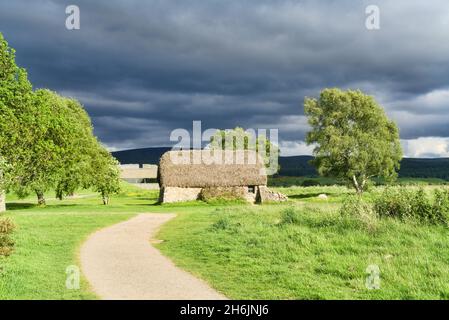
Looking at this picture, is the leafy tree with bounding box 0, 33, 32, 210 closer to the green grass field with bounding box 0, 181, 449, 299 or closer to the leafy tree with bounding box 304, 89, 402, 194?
the green grass field with bounding box 0, 181, 449, 299

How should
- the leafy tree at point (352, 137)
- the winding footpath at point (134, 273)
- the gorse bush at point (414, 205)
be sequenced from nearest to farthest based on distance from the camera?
the winding footpath at point (134, 273)
the gorse bush at point (414, 205)
the leafy tree at point (352, 137)

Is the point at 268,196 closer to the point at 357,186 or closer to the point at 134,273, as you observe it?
the point at 357,186

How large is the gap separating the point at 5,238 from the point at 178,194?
29.8 metres

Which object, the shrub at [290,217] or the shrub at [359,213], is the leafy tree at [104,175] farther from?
the shrub at [359,213]

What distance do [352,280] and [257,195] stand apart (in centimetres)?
3614

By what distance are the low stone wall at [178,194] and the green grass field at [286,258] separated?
24504 mm

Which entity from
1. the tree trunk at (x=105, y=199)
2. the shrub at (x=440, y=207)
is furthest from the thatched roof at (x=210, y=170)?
the shrub at (x=440, y=207)

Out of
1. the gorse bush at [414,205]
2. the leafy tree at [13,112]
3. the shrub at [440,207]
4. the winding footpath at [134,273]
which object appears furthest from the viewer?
the leafy tree at [13,112]

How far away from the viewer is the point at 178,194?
46.4 meters

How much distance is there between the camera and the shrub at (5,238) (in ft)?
49.2

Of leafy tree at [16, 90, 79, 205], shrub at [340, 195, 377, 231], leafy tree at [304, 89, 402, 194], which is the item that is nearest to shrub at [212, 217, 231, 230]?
shrub at [340, 195, 377, 231]

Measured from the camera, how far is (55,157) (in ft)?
96.2

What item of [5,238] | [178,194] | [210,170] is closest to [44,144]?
[5,238]
